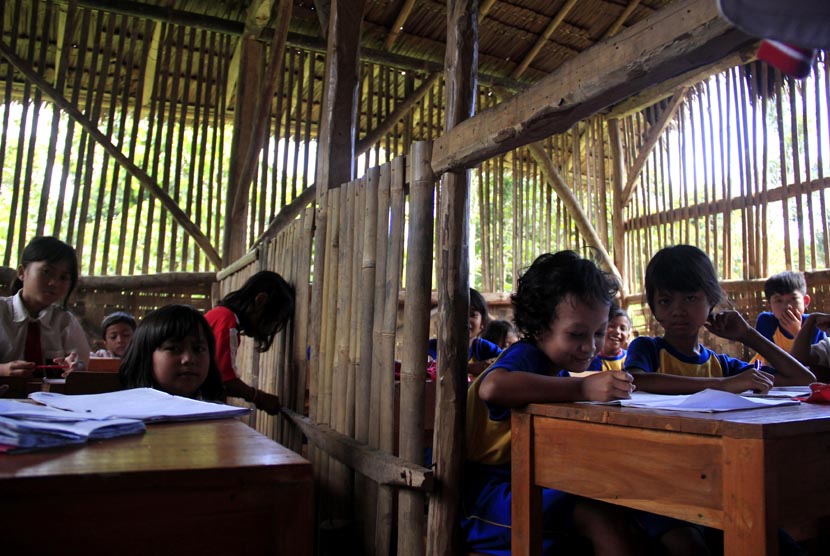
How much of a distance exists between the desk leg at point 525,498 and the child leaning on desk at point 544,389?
0.25 ft

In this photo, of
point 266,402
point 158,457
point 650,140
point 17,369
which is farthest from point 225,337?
point 650,140

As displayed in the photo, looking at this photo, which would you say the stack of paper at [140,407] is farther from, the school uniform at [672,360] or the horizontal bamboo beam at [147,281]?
the horizontal bamboo beam at [147,281]

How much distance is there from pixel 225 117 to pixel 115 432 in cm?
615

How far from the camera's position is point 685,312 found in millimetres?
2461

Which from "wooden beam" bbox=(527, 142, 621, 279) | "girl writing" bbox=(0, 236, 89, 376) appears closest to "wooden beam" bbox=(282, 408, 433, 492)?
"girl writing" bbox=(0, 236, 89, 376)

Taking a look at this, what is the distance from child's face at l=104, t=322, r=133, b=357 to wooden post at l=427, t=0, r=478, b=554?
3606 mm

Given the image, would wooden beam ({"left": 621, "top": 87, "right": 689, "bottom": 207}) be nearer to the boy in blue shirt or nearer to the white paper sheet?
the boy in blue shirt

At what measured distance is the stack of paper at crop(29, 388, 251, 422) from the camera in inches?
50.8

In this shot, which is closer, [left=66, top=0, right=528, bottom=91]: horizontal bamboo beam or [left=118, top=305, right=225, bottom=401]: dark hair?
[left=118, top=305, right=225, bottom=401]: dark hair

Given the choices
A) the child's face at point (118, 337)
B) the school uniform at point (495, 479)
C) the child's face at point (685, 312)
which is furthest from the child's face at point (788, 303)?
the child's face at point (118, 337)

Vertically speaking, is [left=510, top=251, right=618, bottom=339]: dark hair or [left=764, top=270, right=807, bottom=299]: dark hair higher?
[left=764, top=270, right=807, bottom=299]: dark hair

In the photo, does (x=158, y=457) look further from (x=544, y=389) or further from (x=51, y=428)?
(x=544, y=389)

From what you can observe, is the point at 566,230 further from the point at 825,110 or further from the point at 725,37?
the point at 725,37

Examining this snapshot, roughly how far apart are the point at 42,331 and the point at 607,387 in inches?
117
